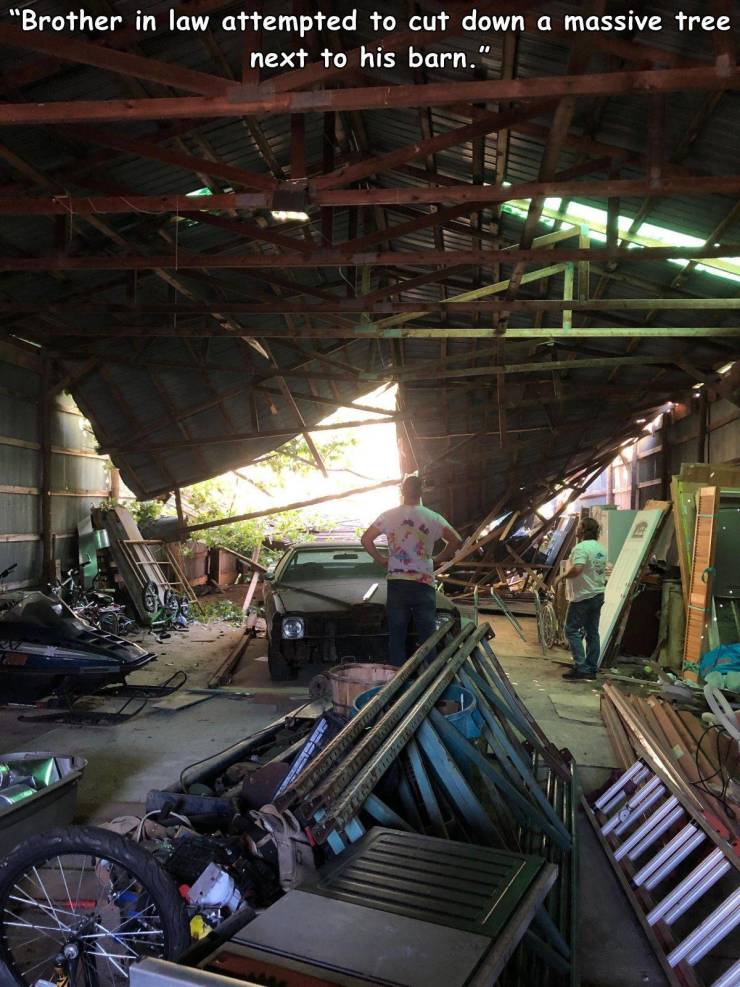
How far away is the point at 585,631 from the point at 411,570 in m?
3.02

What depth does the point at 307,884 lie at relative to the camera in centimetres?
196

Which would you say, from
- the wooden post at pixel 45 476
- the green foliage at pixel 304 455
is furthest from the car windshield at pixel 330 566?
the green foliage at pixel 304 455

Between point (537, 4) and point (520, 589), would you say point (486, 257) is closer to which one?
point (537, 4)

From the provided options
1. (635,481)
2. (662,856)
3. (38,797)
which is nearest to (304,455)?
(635,481)

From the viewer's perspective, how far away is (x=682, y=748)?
4.35 metres

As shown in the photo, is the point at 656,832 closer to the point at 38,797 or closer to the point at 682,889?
the point at 682,889

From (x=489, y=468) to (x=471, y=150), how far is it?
9.59 metres

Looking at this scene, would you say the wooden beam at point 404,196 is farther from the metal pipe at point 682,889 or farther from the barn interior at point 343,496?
the metal pipe at point 682,889

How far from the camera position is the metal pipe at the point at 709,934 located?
2.74m

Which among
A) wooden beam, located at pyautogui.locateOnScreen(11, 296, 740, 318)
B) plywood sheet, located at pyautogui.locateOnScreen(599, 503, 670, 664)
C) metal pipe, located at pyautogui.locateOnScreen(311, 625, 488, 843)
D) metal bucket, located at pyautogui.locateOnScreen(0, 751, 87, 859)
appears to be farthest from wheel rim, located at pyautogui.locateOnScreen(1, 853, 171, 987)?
plywood sheet, located at pyautogui.locateOnScreen(599, 503, 670, 664)

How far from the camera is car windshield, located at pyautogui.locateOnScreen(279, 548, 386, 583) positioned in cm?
806

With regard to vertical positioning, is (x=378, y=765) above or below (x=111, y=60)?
below

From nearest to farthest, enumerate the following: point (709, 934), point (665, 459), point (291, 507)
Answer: point (709, 934), point (291, 507), point (665, 459)

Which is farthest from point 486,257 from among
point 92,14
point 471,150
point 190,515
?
point 190,515
